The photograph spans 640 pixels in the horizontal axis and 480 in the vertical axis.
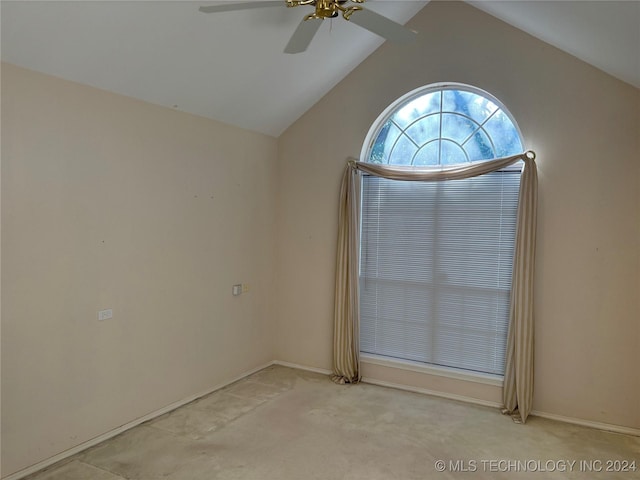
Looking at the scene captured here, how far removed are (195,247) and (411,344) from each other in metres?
2.25

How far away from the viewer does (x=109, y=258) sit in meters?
3.15

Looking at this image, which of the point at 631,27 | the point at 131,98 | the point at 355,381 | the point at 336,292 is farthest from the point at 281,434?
the point at 631,27

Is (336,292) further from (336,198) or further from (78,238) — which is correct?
(78,238)

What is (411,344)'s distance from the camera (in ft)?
14.0

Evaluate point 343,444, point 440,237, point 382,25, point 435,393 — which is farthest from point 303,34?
point 435,393

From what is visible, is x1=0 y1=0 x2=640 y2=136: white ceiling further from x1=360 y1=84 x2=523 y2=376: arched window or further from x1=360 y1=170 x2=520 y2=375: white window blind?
x1=360 y1=170 x2=520 y2=375: white window blind

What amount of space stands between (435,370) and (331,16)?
3179 millimetres

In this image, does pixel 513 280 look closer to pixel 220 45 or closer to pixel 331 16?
pixel 331 16

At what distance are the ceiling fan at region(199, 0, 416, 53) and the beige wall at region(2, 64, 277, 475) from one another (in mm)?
1421

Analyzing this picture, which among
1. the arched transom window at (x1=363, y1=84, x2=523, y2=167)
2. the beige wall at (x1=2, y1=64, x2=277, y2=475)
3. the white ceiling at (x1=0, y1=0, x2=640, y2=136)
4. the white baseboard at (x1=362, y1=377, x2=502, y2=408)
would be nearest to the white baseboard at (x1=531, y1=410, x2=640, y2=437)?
the white baseboard at (x1=362, y1=377, x2=502, y2=408)

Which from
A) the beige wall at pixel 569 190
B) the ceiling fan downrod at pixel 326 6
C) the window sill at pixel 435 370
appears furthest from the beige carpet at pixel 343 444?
the ceiling fan downrod at pixel 326 6

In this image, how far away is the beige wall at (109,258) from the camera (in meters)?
2.65

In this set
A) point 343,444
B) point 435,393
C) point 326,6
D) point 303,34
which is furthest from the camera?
point 435,393

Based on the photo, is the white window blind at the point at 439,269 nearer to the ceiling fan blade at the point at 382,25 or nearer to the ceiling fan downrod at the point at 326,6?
the ceiling fan blade at the point at 382,25
